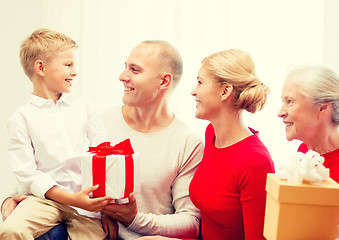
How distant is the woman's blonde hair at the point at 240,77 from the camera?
1775 millimetres

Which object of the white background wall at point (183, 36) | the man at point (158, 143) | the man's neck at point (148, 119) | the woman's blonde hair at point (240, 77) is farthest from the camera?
the white background wall at point (183, 36)

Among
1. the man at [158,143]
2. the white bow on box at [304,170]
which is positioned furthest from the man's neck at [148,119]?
the white bow on box at [304,170]

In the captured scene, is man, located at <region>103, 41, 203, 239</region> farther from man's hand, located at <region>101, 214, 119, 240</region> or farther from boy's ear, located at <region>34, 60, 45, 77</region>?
boy's ear, located at <region>34, 60, 45, 77</region>

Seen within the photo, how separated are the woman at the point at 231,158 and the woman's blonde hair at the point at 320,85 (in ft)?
0.57

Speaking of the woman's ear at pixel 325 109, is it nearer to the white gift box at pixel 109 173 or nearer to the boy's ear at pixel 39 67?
the white gift box at pixel 109 173

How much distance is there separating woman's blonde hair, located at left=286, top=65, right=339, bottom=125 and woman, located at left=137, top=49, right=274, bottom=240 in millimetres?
172

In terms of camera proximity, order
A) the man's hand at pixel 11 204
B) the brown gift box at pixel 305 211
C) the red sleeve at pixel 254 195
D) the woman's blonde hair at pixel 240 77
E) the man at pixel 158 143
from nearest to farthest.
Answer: the brown gift box at pixel 305 211 < the red sleeve at pixel 254 195 < the woman's blonde hair at pixel 240 77 < the man's hand at pixel 11 204 < the man at pixel 158 143

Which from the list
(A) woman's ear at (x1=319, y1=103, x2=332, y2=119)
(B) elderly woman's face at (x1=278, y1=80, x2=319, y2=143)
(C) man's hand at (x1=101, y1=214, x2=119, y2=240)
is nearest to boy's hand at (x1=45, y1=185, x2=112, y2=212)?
(C) man's hand at (x1=101, y1=214, x2=119, y2=240)

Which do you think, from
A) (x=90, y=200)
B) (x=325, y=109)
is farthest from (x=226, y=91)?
(x=90, y=200)

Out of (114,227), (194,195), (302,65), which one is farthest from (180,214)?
(302,65)

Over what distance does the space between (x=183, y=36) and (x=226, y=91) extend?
1.43m

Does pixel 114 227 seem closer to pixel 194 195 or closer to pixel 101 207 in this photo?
pixel 101 207

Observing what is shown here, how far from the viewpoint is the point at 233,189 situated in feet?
5.68

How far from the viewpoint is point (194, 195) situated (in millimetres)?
1864
